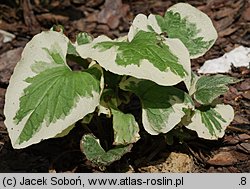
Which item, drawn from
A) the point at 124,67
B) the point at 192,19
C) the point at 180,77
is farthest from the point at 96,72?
the point at 192,19

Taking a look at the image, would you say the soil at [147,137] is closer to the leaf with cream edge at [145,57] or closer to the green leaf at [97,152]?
the green leaf at [97,152]

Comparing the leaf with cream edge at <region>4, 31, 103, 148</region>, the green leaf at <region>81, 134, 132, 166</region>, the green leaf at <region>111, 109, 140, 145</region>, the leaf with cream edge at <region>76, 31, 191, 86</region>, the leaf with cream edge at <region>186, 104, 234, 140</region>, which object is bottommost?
the leaf with cream edge at <region>186, 104, 234, 140</region>

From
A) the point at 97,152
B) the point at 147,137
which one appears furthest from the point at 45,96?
the point at 147,137

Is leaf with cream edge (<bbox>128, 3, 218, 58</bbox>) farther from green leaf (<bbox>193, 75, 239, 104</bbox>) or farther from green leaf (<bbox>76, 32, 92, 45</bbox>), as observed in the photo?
green leaf (<bbox>76, 32, 92, 45</bbox>)

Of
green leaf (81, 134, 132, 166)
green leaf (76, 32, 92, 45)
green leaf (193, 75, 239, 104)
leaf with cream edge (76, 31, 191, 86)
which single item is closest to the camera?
leaf with cream edge (76, 31, 191, 86)

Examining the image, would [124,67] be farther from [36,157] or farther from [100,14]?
[100,14]

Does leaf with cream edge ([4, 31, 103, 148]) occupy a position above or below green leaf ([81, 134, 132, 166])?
above

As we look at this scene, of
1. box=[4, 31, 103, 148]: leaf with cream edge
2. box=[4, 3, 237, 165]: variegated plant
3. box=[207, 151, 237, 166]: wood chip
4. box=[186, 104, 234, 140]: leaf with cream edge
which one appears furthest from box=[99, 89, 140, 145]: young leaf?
box=[207, 151, 237, 166]: wood chip
